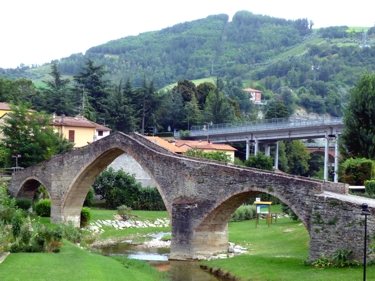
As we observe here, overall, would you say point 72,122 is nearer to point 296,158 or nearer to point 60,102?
point 60,102

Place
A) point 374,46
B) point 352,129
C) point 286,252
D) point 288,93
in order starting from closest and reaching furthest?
point 286,252 < point 352,129 < point 288,93 < point 374,46

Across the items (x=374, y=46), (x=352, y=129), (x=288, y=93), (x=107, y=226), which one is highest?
(x=374, y=46)

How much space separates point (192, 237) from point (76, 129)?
1541 inches

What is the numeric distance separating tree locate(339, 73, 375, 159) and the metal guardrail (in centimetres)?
2352

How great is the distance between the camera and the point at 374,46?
191 meters

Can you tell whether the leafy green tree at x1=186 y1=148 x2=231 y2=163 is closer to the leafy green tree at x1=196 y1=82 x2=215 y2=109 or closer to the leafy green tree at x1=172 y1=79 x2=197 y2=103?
the leafy green tree at x1=172 y1=79 x2=197 y2=103

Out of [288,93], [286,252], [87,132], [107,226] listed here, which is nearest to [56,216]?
[107,226]

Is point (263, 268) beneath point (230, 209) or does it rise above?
beneath

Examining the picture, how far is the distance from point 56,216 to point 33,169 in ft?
16.1

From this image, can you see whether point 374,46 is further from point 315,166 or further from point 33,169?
point 33,169

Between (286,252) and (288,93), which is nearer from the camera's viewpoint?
(286,252)

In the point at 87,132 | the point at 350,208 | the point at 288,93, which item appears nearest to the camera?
the point at 350,208

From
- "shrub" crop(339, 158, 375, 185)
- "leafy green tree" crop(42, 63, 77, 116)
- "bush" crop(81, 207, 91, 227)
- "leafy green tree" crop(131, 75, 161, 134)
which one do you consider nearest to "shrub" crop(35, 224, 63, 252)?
"bush" crop(81, 207, 91, 227)

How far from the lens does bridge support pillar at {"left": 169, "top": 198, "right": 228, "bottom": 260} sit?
32188 mm
